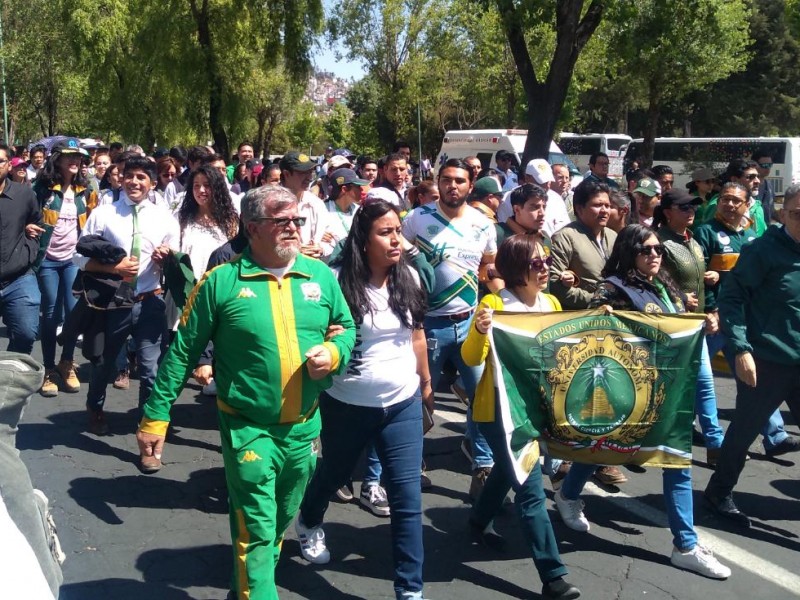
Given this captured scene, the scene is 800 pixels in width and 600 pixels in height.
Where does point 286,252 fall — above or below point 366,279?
above

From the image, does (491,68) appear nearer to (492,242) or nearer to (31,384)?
(492,242)

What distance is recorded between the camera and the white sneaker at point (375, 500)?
521 centimetres

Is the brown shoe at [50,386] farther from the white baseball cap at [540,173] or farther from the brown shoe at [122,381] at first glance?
the white baseball cap at [540,173]

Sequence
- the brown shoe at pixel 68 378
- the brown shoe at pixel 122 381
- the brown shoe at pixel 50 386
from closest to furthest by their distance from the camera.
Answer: the brown shoe at pixel 50 386 < the brown shoe at pixel 68 378 < the brown shoe at pixel 122 381

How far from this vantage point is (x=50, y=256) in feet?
26.1

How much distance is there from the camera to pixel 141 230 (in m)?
6.22

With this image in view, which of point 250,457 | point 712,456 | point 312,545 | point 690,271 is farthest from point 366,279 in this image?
point 712,456

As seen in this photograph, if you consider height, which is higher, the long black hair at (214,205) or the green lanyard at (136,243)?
the long black hair at (214,205)

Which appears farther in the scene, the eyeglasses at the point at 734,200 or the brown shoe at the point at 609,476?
the eyeglasses at the point at 734,200

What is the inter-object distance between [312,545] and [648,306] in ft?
6.97

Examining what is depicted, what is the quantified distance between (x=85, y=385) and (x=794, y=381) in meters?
5.68

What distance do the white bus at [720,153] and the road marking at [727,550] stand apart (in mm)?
26388

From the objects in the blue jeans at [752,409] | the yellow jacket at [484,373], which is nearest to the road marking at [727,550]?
the blue jeans at [752,409]

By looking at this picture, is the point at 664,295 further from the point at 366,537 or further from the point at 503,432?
the point at 366,537
